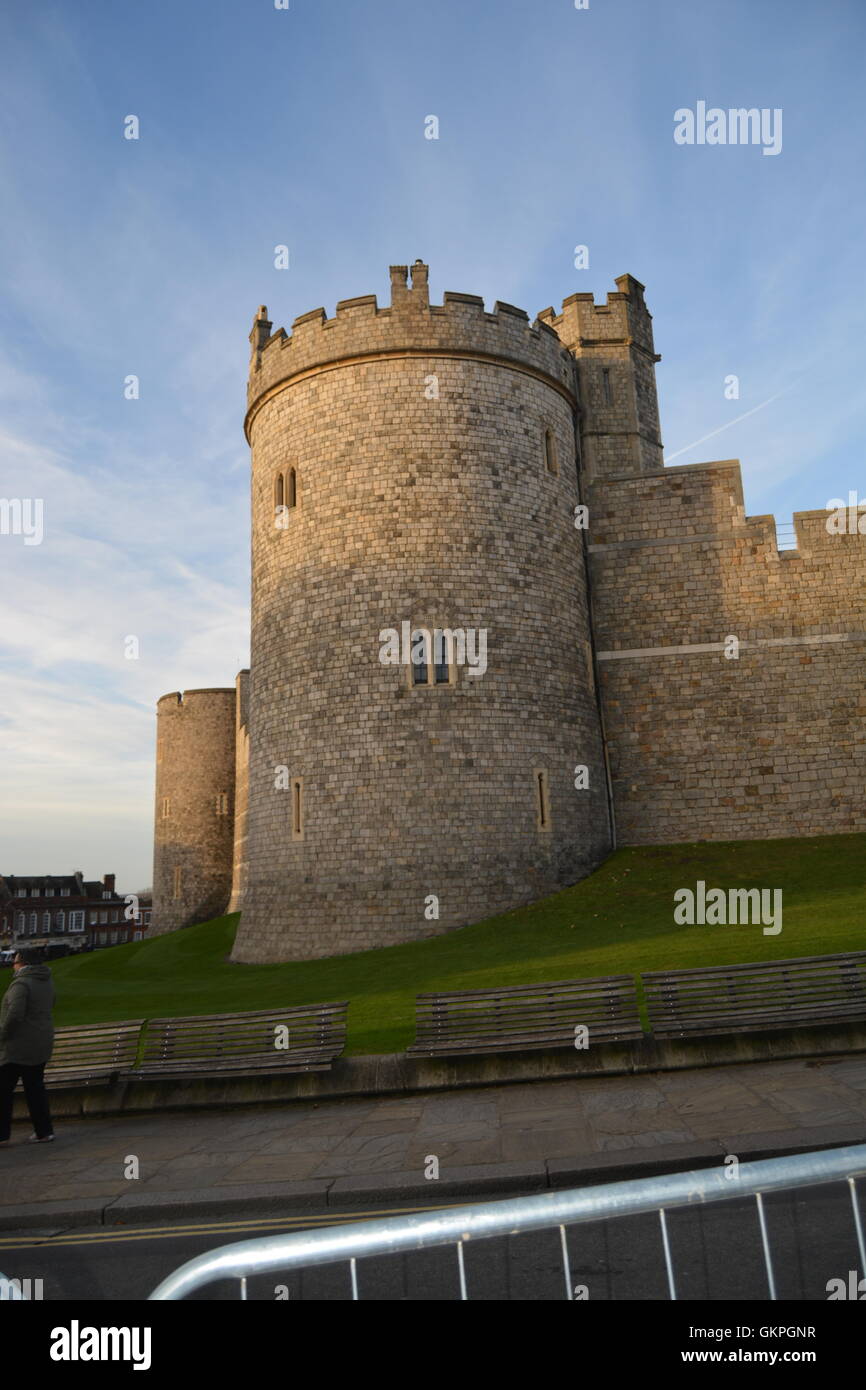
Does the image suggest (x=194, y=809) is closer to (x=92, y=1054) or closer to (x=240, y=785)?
Answer: (x=240, y=785)

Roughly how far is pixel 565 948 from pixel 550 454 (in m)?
11.9

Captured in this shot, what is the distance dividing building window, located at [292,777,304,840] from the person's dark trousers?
36.3 feet

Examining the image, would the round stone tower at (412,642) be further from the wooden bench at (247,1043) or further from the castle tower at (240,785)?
the castle tower at (240,785)

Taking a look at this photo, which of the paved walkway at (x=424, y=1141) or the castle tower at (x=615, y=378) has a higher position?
the castle tower at (x=615, y=378)

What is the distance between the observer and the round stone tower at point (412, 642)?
731 inches

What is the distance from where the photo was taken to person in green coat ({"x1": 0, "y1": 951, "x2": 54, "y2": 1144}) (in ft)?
26.3

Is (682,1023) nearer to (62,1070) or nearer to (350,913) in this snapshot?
(62,1070)

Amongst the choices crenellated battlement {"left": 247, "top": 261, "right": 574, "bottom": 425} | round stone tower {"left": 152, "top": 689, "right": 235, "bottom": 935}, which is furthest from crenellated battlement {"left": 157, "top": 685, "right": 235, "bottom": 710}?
crenellated battlement {"left": 247, "top": 261, "right": 574, "bottom": 425}

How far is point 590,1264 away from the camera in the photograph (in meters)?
4.56

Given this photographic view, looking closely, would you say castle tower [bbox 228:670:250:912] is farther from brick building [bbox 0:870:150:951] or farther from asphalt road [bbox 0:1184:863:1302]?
brick building [bbox 0:870:150:951]

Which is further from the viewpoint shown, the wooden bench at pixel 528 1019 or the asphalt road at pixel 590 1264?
the wooden bench at pixel 528 1019

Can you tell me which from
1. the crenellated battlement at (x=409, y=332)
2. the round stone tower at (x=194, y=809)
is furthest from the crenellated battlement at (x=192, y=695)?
Answer: the crenellated battlement at (x=409, y=332)

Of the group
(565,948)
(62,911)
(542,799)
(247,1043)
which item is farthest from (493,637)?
(62,911)

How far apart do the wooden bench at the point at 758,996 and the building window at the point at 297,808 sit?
1118cm
